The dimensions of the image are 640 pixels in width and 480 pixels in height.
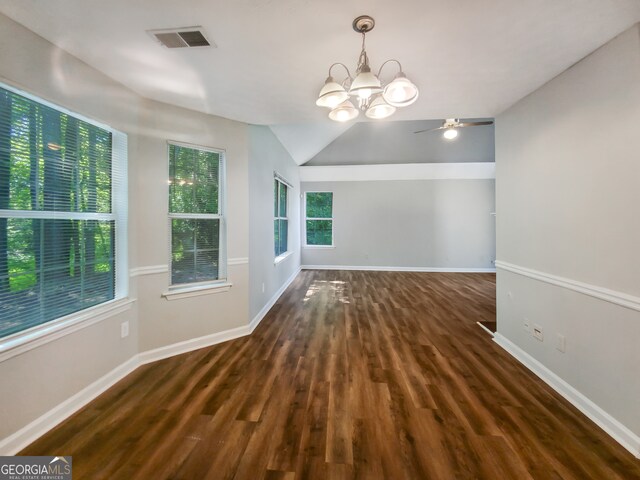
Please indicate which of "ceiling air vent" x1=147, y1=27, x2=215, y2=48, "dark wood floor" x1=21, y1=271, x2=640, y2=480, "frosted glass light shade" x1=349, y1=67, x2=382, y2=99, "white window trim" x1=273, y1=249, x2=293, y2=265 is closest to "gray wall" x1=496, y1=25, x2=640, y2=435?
"dark wood floor" x1=21, y1=271, x2=640, y2=480

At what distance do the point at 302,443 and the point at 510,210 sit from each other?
110 inches

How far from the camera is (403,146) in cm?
688

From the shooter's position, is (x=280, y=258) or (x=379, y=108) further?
(x=280, y=258)

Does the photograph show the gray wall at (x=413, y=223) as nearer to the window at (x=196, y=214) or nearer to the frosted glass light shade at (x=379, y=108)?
the window at (x=196, y=214)

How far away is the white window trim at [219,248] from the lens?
2555 millimetres

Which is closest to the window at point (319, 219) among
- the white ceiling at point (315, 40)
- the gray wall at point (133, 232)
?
the gray wall at point (133, 232)

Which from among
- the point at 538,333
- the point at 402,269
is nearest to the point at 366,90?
the point at 538,333

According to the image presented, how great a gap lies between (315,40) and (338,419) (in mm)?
2492

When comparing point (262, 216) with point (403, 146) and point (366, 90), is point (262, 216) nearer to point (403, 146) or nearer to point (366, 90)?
point (366, 90)

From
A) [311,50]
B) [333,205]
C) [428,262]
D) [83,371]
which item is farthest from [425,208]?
[83,371]

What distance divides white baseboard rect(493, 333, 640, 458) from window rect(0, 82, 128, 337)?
3693mm

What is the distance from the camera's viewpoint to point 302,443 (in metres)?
1.51

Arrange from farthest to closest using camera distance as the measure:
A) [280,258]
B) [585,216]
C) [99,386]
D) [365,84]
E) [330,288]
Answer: [330,288] < [280,258] < [99,386] < [585,216] < [365,84]

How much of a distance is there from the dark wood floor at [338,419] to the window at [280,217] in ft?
7.23
